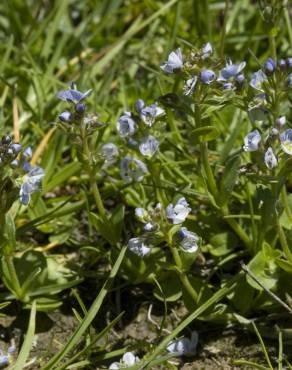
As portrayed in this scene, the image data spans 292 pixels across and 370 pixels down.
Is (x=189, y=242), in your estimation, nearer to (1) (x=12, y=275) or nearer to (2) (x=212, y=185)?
(2) (x=212, y=185)

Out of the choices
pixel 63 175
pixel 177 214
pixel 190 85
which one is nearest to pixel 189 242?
pixel 177 214

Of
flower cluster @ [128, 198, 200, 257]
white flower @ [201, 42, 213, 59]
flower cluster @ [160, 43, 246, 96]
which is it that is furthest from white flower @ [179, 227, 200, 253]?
white flower @ [201, 42, 213, 59]

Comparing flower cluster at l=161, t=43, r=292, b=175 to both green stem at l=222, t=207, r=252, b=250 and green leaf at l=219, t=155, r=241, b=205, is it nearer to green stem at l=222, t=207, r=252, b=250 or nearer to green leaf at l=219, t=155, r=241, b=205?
green leaf at l=219, t=155, r=241, b=205

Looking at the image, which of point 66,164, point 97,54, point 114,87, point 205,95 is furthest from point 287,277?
point 97,54

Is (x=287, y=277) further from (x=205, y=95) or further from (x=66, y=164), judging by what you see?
(x=66, y=164)

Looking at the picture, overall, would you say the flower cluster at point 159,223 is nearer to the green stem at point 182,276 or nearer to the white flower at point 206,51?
the green stem at point 182,276

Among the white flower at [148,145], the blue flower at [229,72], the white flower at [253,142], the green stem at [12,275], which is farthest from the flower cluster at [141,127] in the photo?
the green stem at [12,275]
